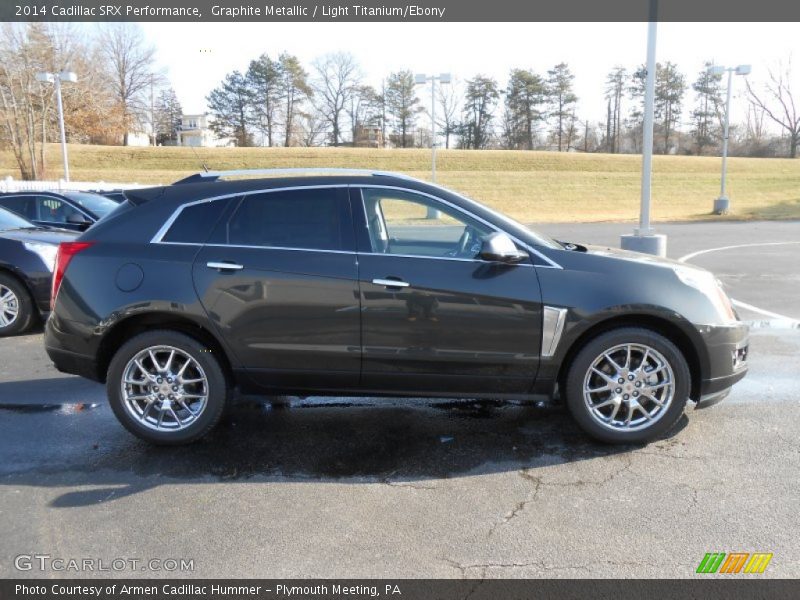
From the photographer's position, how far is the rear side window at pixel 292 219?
13.5 ft

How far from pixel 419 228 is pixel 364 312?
911 mm

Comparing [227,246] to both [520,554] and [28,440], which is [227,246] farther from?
[520,554]

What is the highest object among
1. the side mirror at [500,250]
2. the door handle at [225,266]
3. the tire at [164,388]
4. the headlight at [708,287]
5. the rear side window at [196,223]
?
the rear side window at [196,223]

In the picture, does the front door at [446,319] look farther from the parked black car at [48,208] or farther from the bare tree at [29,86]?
the bare tree at [29,86]

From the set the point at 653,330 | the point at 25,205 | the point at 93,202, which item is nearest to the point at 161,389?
the point at 653,330

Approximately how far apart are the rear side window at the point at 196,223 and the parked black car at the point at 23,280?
12.8ft

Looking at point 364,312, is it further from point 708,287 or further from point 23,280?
point 23,280

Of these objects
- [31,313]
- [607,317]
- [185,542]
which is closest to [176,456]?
[185,542]

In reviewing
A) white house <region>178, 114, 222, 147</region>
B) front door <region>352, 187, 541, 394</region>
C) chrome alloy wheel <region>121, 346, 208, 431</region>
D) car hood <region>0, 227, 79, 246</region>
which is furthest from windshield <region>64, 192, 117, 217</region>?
white house <region>178, 114, 222, 147</region>

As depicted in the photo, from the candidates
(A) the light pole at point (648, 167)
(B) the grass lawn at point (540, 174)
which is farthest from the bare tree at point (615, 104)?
(A) the light pole at point (648, 167)

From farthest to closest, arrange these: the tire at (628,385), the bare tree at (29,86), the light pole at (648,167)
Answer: the bare tree at (29,86)
the light pole at (648,167)
the tire at (628,385)

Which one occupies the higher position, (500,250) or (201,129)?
(201,129)

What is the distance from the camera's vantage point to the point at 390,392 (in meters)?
4.17

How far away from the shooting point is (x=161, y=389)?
4.18 m
